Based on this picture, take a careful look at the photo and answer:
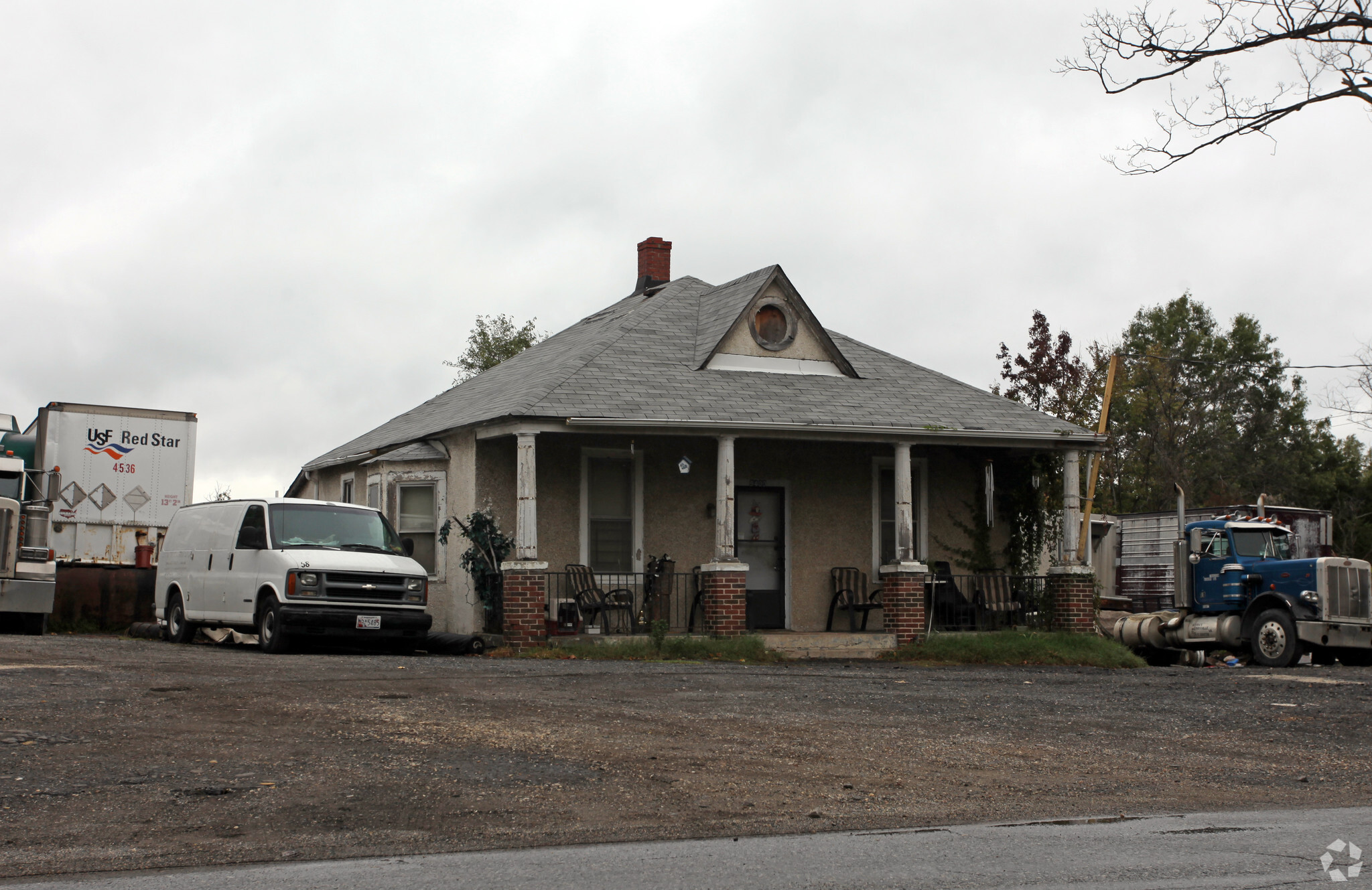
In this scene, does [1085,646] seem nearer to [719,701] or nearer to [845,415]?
[845,415]

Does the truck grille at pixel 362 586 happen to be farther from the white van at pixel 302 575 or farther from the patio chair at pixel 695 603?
the patio chair at pixel 695 603

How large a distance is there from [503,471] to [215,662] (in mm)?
5963

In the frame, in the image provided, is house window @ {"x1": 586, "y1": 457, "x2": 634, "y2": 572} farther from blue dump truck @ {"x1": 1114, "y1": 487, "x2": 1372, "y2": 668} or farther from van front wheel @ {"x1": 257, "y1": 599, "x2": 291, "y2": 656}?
blue dump truck @ {"x1": 1114, "y1": 487, "x2": 1372, "y2": 668}

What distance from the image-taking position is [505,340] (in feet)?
148

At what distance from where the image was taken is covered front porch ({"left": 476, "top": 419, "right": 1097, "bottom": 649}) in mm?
17703

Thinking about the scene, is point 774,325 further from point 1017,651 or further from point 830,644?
point 1017,651

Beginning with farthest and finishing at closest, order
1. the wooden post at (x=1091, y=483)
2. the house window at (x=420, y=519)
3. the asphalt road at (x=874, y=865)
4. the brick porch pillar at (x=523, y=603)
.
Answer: the wooden post at (x=1091, y=483) < the house window at (x=420, y=519) < the brick porch pillar at (x=523, y=603) < the asphalt road at (x=874, y=865)

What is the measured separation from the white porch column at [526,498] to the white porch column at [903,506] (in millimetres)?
5147

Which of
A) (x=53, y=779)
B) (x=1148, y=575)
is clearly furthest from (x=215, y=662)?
(x=1148, y=575)

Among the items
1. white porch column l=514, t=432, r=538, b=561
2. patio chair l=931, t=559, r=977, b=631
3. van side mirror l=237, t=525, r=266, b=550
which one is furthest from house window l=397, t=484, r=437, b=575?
patio chair l=931, t=559, r=977, b=631

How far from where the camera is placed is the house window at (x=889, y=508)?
20.2 meters

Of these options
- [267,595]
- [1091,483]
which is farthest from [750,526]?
[1091,483]

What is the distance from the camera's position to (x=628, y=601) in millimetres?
18141
